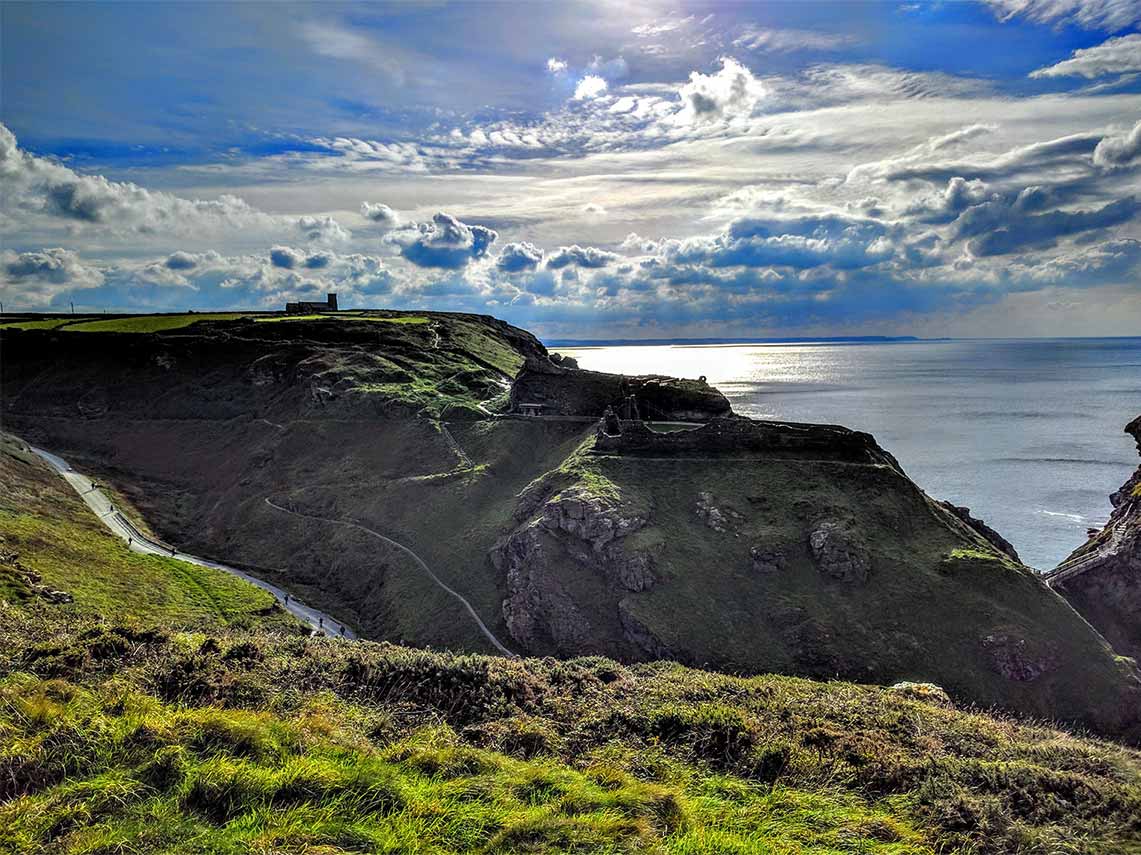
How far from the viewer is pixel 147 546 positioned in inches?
1801

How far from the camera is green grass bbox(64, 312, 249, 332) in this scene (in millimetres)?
83250

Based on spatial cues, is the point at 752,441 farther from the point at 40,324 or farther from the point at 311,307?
the point at 40,324

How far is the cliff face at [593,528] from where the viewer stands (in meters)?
29.2

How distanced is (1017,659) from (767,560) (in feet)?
36.1

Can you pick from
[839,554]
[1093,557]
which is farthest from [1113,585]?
[839,554]

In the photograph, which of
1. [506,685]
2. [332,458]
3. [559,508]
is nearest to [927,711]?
[506,685]

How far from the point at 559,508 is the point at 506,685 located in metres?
21.6

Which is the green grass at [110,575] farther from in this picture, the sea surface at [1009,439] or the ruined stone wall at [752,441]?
the sea surface at [1009,439]

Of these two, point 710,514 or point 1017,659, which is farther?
point 710,514

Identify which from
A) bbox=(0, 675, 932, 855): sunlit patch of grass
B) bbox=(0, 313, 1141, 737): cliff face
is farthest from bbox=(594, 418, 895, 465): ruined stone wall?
bbox=(0, 675, 932, 855): sunlit patch of grass

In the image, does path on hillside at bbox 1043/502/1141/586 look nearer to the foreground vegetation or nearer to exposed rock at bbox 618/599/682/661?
exposed rock at bbox 618/599/682/661

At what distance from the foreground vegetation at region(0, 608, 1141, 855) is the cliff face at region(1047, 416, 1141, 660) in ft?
81.8

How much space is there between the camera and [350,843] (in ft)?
27.1

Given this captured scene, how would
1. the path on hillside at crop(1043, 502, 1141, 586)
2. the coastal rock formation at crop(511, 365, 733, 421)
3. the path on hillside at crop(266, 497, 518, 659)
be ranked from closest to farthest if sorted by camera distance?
1. the path on hillside at crop(266, 497, 518, 659)
2. the path on hillside at crop(1043, 502, 1141, 586)
3. the coastal rock formation at crop(511, 365, 733, 421)
